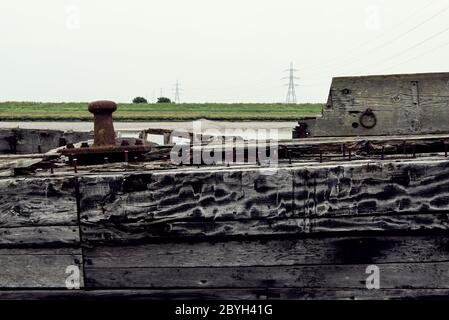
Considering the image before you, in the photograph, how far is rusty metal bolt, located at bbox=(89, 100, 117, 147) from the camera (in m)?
4.07

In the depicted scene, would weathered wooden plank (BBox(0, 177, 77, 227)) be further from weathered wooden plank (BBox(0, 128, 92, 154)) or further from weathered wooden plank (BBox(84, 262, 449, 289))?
weathered wooden plank (BBox(0, 128, 92, 154))

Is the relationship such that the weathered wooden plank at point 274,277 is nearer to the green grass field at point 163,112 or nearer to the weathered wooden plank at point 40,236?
the weathered wooden plank at point 40,236

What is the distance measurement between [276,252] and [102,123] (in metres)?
1.78

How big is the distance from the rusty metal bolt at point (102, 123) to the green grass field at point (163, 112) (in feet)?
67.0

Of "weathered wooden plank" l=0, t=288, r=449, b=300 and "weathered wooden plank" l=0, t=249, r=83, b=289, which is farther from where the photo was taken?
"weathered wooden plank" l=0, t=249, r=83, b=289

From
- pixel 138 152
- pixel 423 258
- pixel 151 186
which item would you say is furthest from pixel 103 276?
pixel 423 258

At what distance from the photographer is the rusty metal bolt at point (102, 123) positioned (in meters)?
4.07

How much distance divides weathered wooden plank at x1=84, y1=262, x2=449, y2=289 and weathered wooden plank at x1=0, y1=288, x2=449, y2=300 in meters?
0.03

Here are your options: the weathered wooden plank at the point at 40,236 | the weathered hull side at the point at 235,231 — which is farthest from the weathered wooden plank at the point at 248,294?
the weathered wooden plank at the point at 40,236

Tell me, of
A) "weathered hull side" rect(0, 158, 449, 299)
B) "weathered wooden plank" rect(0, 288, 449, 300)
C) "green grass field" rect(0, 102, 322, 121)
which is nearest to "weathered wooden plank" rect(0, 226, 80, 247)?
"weathered hull side" rect(0, 158, 449, 299)

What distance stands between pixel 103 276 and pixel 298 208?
120 centimetres

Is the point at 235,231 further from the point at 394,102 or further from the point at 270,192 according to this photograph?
the point at 394,102

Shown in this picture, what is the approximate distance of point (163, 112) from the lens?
29500 millimetres

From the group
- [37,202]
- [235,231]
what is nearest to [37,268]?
[37,202]
